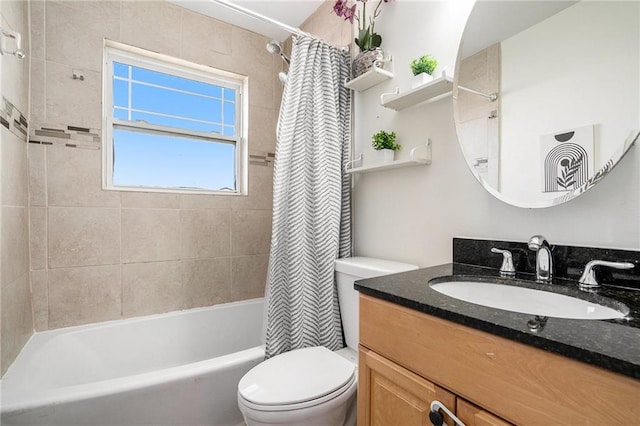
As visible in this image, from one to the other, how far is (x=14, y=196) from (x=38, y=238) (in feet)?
1.12

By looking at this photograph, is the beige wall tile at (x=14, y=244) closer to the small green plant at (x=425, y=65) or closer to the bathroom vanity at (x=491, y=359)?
the bathroom vanity at (x=491, y=359)

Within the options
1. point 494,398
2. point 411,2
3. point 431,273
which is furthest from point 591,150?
point 411,2

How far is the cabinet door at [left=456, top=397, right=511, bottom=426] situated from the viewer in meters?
0.57

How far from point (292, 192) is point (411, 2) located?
1.11 metres

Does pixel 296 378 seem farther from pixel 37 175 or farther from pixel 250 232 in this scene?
pixel 37 175

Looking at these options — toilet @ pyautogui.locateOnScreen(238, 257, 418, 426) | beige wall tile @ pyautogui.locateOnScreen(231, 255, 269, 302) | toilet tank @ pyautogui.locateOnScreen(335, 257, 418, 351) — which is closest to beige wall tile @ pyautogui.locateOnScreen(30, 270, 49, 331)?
beige wall tile @ pyautogui.locateOnScreen(231, 255, 269, 302)

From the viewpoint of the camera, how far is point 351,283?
1513 mm

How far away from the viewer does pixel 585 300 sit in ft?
2.51

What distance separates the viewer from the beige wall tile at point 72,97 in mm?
1632

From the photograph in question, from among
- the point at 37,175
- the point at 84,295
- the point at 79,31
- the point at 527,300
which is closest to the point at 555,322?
the point at 527,300

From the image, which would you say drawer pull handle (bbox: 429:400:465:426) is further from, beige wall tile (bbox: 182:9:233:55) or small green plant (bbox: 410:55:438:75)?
beige wall tile (bbox: 182:9:233:55)

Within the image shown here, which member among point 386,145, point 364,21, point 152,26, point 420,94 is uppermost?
point 152,26

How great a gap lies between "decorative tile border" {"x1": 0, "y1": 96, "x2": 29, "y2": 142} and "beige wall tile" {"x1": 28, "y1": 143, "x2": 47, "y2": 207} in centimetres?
8

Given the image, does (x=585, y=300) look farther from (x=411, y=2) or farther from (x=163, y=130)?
(x=163, y=130)
